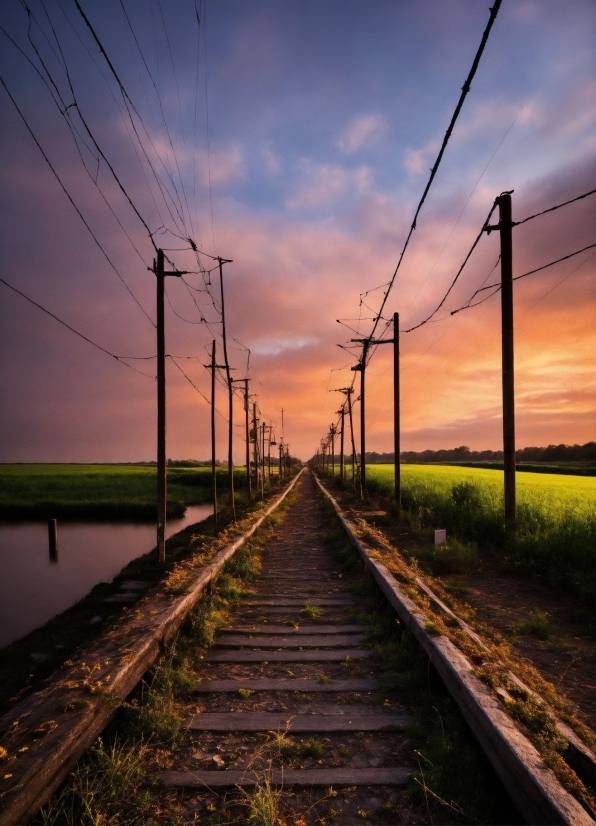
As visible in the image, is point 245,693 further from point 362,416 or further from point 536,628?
point 362,416

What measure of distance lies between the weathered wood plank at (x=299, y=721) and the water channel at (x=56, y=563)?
9419 mm

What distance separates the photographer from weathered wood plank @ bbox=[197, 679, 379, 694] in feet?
14.6

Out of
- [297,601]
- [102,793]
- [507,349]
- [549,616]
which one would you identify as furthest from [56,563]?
[102,793]

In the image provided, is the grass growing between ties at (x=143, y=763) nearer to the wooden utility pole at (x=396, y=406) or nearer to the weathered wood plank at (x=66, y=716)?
the weathered wood plank at (x=66, y=716)

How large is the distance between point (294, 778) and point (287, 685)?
1440mm

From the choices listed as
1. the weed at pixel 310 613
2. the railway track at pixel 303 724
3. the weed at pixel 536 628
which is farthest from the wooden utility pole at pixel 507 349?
the weed at pixel 310 613

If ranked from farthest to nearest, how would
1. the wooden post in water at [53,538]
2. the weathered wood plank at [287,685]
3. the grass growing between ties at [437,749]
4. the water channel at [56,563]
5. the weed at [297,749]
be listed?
1. the wooden post in water at [53,538]
2. the water channel at [56,563]
3. the weathered wood plank at [287,685]
4. the weed at [297,749]
5. the grass growing between ties at [437,749]

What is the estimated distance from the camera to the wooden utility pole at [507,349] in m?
11.6

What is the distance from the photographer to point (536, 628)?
6.21m

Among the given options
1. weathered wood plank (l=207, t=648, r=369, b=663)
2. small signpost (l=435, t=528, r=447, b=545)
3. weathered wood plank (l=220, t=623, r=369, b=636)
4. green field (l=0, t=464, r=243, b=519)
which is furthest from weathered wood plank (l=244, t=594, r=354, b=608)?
green field (l=0, t=464, r=243, b=519)

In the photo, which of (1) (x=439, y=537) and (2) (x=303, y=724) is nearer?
(2) (x=303, y=724)

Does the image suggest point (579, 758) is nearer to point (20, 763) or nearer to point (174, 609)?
point (20, 763)


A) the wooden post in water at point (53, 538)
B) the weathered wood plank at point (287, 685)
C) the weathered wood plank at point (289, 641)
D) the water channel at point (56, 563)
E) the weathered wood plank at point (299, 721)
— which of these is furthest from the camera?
the wooden post in water at point (53, 538)

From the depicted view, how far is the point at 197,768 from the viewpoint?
3.22m
